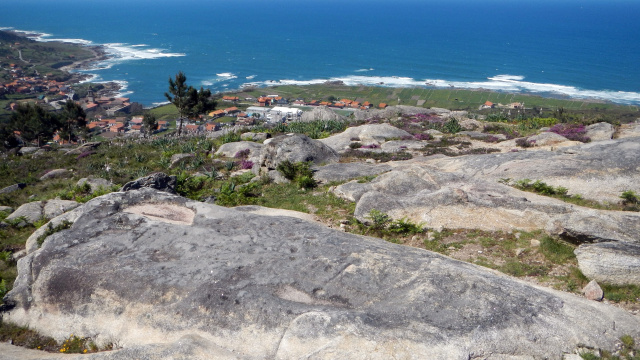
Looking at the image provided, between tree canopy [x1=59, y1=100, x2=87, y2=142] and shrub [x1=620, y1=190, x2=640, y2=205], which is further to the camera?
tree canopy [x1=59, y1=100, x2=87, y2=142]

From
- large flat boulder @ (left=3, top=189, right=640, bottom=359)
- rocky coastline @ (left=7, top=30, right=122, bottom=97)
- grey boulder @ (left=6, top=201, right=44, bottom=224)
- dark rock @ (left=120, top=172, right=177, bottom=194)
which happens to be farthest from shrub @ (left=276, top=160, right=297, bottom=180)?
rocky coastline @ (left=7, top=30, right=122, bottom=97)

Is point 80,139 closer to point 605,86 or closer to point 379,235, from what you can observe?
point 379,235

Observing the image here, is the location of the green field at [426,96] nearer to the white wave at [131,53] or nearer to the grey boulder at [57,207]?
the white wave at [131,53]

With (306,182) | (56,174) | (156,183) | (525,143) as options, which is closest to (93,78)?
(56,174)

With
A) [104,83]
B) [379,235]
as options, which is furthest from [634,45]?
[379,235]

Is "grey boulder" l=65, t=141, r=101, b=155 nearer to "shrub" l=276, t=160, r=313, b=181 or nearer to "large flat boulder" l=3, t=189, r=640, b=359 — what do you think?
"shrub" l=276, t=160, r=313, b=181

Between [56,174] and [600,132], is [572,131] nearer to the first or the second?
[600,132]
